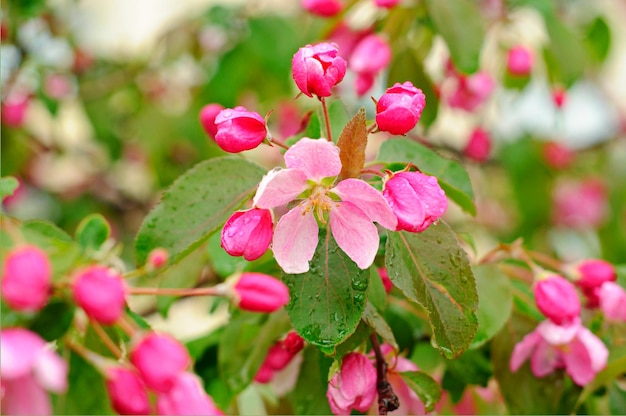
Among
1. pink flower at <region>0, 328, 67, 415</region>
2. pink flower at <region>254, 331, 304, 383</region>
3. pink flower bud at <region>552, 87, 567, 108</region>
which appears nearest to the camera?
pink flower at <region>0, 328, 67, 415</region>

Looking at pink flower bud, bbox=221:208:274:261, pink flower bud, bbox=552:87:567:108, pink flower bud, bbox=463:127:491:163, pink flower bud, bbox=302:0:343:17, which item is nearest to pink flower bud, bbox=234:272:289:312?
pink flower bud, bbox=221:208:274:261

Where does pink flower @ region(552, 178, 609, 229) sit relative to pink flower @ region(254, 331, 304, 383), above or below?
below

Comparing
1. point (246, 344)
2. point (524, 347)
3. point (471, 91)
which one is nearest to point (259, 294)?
point (246, 344)

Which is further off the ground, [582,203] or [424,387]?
[424,387]

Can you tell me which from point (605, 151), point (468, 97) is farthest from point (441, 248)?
point (605, 151)

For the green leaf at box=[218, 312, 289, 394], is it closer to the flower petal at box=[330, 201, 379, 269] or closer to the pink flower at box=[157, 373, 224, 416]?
the flower petal at box=[330, 201, 379, 269]

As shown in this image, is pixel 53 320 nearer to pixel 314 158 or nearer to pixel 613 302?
pixel 314 158

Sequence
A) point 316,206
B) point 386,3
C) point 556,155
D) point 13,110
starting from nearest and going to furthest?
point 316,206
point 386,3
point 13,110
point 556,155
